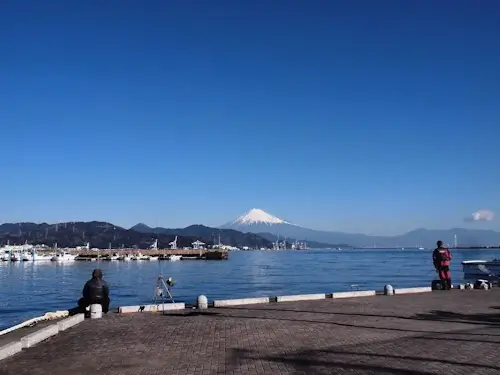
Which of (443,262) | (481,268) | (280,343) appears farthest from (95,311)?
(481,268)

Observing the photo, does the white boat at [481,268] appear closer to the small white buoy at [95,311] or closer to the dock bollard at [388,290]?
the dock bollard at [388,290]

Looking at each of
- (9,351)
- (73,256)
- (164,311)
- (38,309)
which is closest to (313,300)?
(164,311)

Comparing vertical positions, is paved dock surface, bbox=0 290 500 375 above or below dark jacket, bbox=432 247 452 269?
below

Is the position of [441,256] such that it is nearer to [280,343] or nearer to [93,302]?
[280,343]

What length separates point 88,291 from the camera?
14914 millimetres

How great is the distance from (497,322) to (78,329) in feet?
35.9

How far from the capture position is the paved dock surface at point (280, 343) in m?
8.12

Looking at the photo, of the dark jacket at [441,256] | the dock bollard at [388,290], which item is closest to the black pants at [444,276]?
the dark jacket at [441,256]

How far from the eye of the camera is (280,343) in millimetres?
9969

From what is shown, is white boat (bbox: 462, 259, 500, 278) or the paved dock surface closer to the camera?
the paved dock surface

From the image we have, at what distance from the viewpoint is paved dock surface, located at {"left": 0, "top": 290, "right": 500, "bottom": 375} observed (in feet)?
26.6

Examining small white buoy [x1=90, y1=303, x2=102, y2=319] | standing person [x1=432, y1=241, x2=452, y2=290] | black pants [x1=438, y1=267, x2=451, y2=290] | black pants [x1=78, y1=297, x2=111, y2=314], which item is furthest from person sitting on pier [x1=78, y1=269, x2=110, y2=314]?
black pants [x1=438, y1=267, x2=451, y2=290]

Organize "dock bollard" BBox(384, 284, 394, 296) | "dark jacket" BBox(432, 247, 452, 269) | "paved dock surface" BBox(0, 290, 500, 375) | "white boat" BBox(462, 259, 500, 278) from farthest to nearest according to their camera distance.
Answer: "white boat" BBox(462, 259, 500, 278) → "dark jacket" BBox(432, 247, 452, 269) → "dock bollard" BBox(384, 284, 394, 296) → "paved dock surface" BBox(0, 290, 500, 375)

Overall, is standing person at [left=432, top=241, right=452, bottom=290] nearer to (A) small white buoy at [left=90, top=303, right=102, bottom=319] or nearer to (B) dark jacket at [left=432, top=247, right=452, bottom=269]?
(B) dark jacket at [left=432, top=247, right=452, bottom=269]
